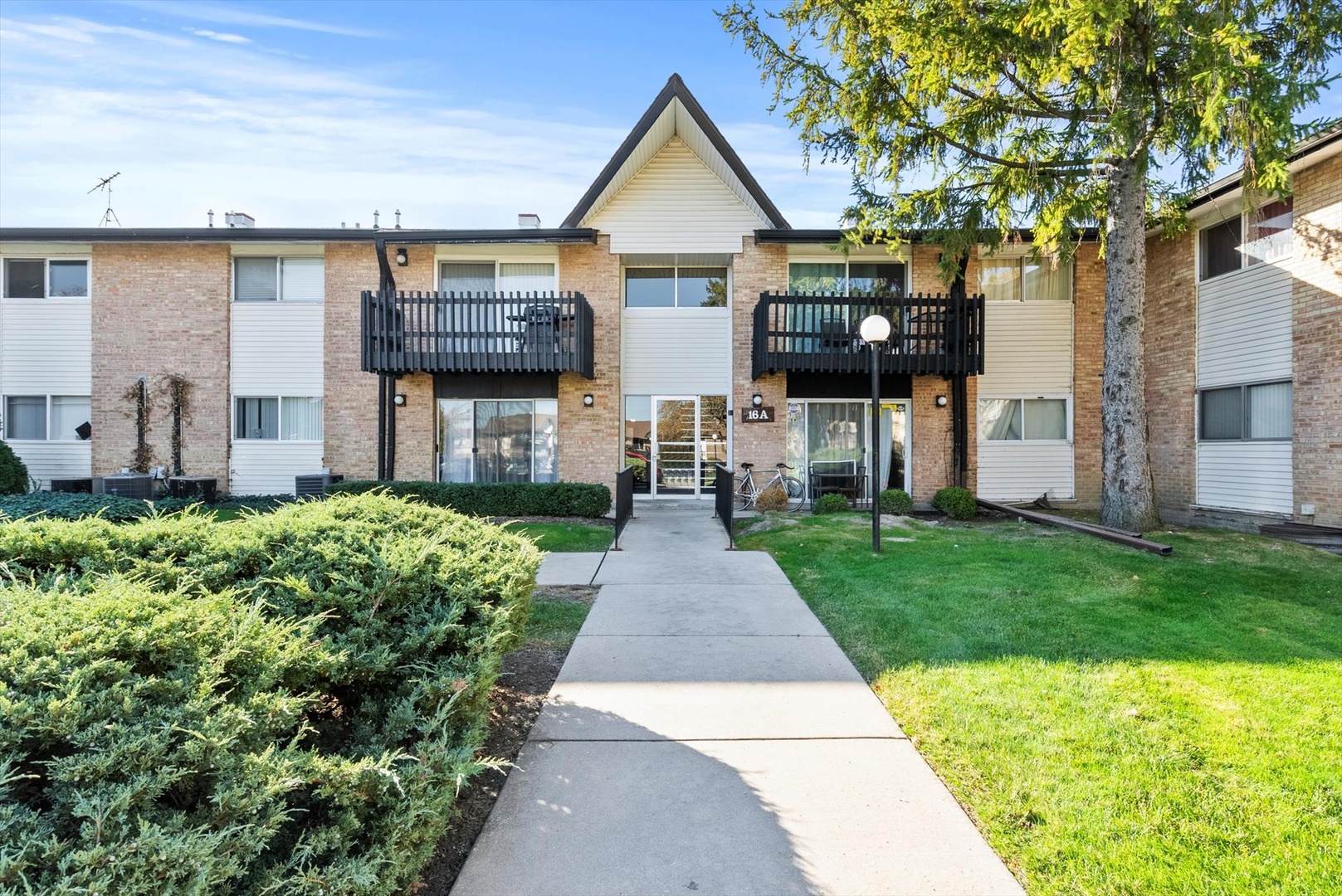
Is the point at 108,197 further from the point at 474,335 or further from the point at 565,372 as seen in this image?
the point at 565,372

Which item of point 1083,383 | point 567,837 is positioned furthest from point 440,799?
point 1083,383

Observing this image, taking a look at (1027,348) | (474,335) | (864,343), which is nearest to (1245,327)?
(1027,348)

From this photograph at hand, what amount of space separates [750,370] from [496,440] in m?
5.63

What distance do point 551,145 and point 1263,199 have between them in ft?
42.9

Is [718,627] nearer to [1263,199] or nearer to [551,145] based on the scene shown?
[1263,199]

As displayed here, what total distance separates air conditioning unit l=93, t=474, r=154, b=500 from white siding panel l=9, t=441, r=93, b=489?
1150 mm

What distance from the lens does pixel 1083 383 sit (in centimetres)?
1355

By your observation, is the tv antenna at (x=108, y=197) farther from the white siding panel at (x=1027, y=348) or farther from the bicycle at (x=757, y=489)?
the white siding panel at (x=1027, y=348)

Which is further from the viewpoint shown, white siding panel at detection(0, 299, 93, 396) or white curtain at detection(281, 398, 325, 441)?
white curtain at detection(281, 398, 325, 441)

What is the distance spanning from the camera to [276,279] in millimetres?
13609

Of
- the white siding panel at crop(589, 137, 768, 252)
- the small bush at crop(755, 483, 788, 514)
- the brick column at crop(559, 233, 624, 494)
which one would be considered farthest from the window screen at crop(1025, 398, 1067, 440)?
the brick column at crop(559, 233, 624, 494)

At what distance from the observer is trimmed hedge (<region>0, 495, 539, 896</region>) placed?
1.46 meters

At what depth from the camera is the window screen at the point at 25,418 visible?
44.5ft

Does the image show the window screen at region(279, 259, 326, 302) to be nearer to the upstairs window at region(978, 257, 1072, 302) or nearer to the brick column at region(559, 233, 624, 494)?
the brick column at region(559, 233, 624, 494)
